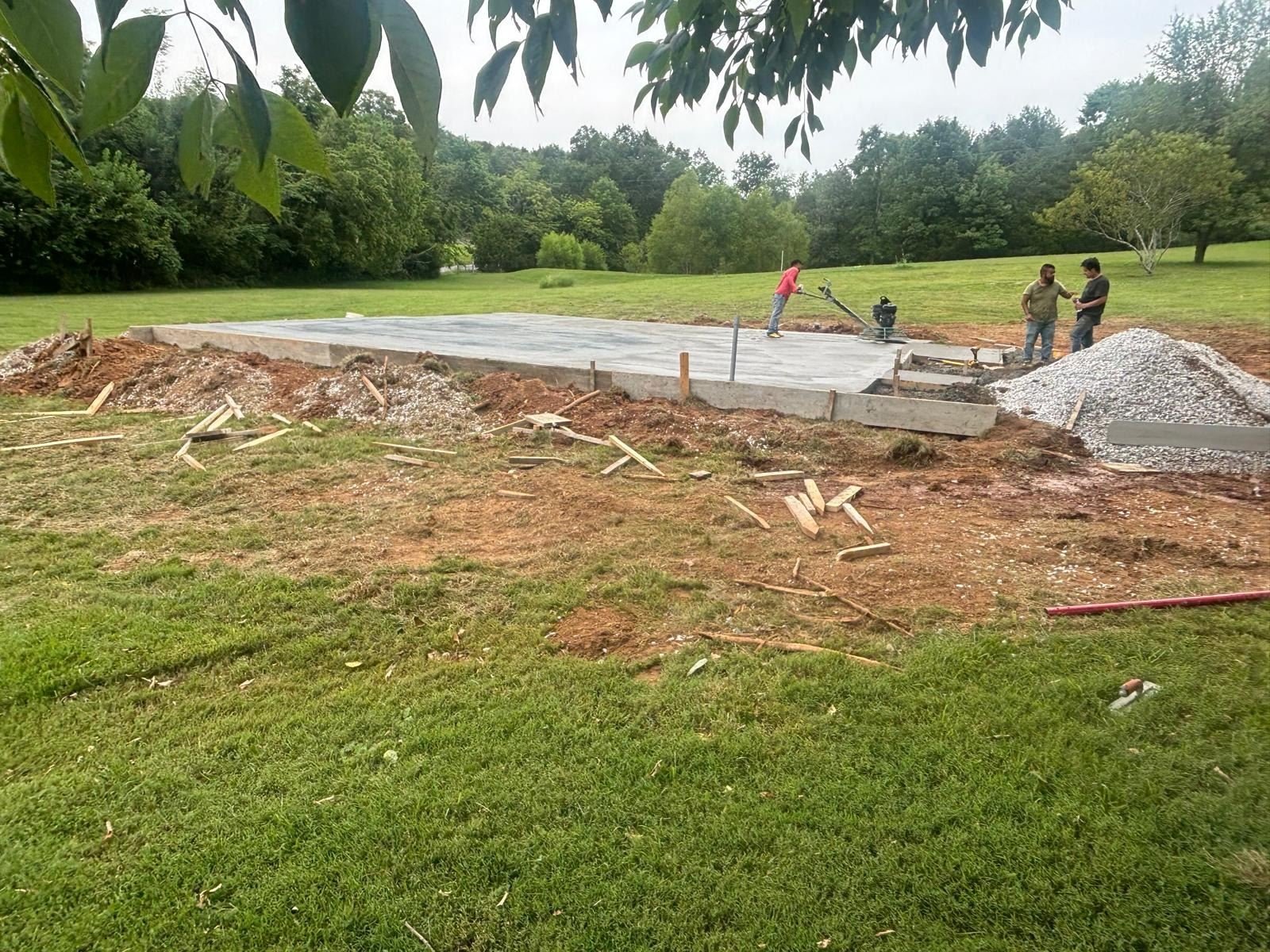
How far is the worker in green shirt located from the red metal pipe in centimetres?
796

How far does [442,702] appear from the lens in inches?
133

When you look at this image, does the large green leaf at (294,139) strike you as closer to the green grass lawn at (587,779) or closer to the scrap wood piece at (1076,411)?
the green grass lawn at (587,779)

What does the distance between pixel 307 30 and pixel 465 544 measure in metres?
4.75

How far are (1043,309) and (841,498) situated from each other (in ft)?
25.7

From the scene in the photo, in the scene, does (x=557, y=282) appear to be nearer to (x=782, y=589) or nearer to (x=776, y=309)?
(x=776, y=309)

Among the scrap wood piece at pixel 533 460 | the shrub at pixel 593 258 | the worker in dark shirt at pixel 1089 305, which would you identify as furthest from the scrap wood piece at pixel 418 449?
the shrub at pixel 593 258

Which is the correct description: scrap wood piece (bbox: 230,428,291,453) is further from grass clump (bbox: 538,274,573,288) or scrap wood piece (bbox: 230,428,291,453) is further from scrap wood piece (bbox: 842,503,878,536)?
grass clump (bbox: 538,274,573,288)

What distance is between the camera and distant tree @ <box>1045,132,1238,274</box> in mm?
28391

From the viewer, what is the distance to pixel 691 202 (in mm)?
63188

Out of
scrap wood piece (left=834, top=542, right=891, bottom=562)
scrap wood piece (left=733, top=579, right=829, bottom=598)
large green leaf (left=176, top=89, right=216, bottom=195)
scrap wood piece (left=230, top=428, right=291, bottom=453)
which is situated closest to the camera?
large green leaf (left=176, top=89, right=216, bottom=195)

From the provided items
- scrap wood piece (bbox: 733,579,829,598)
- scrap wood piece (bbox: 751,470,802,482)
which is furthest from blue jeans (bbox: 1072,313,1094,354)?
scrap wood piece (bbox: 733,579,829,598)

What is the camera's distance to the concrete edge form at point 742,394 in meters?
7.87

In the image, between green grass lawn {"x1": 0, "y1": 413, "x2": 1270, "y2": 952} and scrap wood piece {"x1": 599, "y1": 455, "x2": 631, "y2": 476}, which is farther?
scrap wood piece {"x1": 599, "y1": 455, "x2": 631, "y2": 476}

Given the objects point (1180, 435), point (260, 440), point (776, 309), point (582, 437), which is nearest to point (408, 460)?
point (582, 437)
